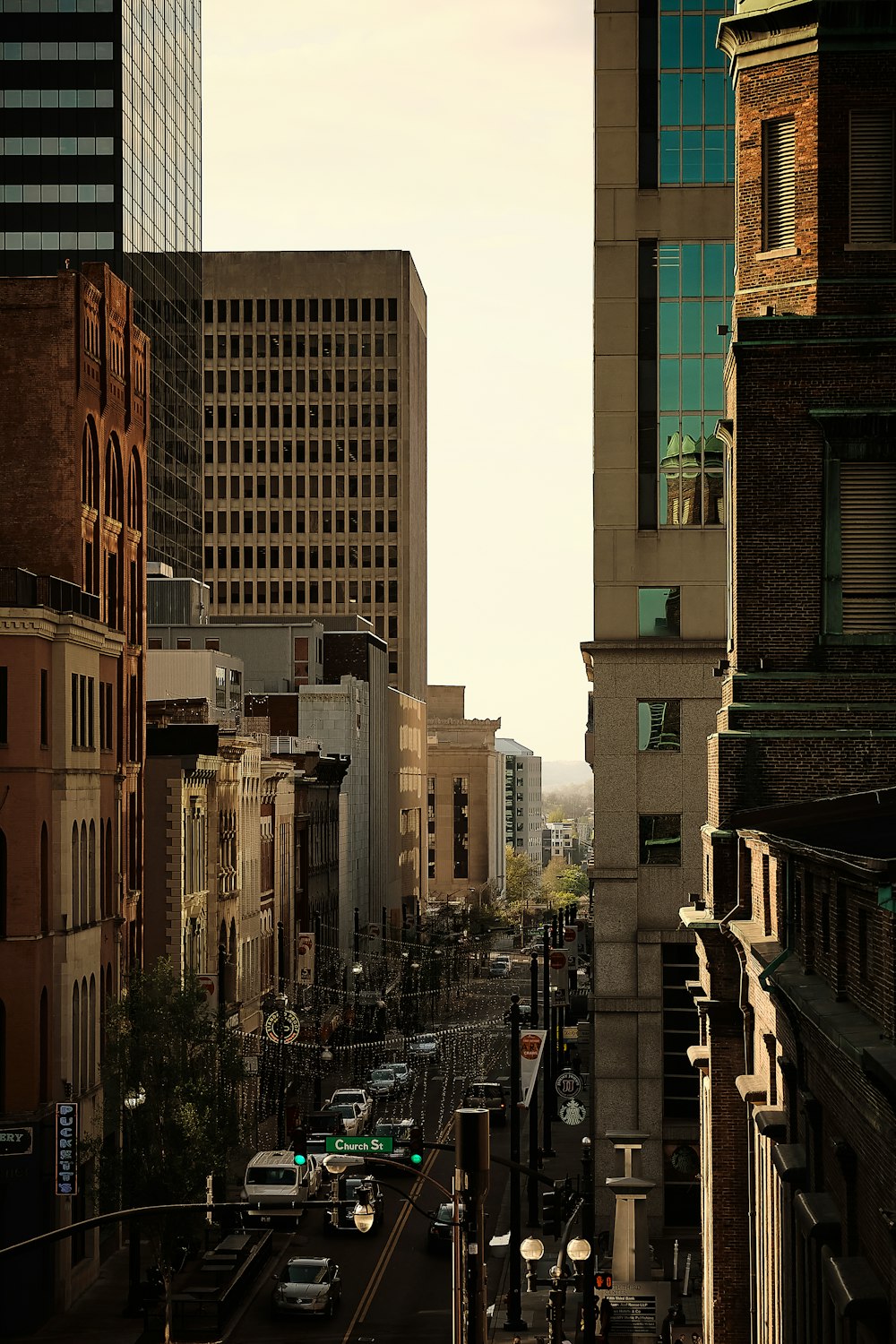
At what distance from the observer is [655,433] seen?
61.3m

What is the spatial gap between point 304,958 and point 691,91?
229 ft

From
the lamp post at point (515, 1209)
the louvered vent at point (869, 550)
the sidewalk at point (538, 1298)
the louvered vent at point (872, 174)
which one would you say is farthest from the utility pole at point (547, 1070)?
the louvered vent at point (872, 174)

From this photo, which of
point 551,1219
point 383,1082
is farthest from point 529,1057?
point 383,1082

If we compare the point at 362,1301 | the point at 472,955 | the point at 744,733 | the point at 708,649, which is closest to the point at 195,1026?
the point at 362,1301

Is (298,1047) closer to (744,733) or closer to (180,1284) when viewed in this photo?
(180,1284)

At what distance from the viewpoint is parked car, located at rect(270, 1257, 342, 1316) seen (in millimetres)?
52312

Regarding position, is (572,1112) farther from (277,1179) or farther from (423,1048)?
(423,1048)

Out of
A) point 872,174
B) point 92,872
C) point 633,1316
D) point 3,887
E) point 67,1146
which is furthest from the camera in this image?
point 92,872

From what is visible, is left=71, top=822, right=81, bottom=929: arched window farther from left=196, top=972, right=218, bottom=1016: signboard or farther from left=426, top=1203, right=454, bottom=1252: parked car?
left=426, top=1203, right=454, bottom=1252: parked car

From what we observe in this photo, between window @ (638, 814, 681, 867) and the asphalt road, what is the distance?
11.5 metres

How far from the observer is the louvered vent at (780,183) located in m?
31.0

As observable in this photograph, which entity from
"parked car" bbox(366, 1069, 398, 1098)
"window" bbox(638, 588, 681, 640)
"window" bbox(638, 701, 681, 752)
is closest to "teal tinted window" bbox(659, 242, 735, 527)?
"window" bbox(638, 588, 681, 640)

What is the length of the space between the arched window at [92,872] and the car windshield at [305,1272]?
13.1 metres

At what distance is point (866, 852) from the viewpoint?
16469 millimetres
